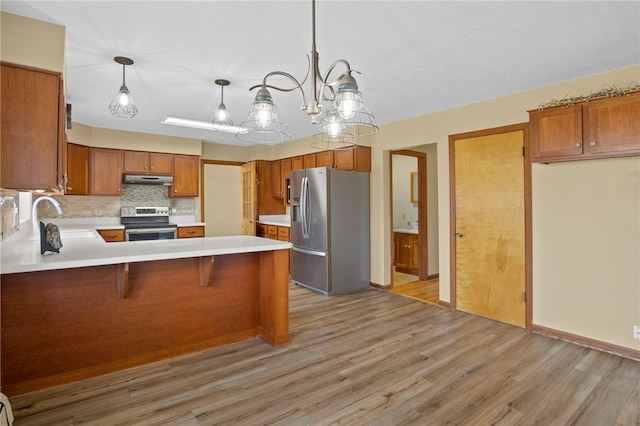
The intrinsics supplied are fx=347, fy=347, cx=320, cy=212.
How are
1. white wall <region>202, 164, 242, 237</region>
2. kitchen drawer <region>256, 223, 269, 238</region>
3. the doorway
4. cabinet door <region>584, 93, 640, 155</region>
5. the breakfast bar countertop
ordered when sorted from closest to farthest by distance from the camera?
the breakfast bar countertop, cabinet door <region>584, 93, 640, 155</region>, the doorway, kitchen drawer <region>256, 223, 269, 238</region>, white wall <region>202, 164, 242, 237</region>

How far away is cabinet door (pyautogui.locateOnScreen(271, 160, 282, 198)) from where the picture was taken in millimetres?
6414

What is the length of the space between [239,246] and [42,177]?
1.36 metres

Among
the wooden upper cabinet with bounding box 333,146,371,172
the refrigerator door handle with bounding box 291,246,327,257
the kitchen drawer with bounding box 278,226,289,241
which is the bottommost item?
the refrigerator door handle with bounding box 291,246,327,257

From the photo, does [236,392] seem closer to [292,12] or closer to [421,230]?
[292,12]

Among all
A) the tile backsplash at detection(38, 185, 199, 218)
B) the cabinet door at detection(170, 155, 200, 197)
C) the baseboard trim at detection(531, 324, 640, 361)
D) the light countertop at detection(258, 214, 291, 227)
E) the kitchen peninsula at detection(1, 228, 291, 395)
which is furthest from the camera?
the light countertop at detection(258, 214, 291, 227)

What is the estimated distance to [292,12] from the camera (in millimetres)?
2096

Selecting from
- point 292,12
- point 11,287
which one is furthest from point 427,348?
point 11,287

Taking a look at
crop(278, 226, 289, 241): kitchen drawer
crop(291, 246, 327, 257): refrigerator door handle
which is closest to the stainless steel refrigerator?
crop(291, 246, 327, 257): refrigerator door handle

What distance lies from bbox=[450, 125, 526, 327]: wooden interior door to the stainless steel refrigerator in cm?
134

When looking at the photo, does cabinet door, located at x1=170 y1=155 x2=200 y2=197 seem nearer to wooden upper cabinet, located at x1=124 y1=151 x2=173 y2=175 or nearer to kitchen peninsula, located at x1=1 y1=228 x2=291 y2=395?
wooden upper cabinet, located at x1=124 y1=151 x2=173 y2=175

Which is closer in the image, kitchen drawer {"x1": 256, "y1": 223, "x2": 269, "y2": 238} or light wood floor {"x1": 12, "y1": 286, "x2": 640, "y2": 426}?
light wood floor {"x1": 12, "y1": 286, "x2": 640, "y2": 426}

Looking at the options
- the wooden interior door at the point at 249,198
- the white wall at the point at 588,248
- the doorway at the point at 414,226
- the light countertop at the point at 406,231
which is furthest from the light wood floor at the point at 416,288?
the wooden interior door at the point at 249,198

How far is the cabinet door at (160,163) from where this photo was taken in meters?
5.80

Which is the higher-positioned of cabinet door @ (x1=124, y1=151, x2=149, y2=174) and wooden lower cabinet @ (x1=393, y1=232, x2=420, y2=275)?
cabinet door @ (x1=124, y1=151, x2=149, y2=174)
